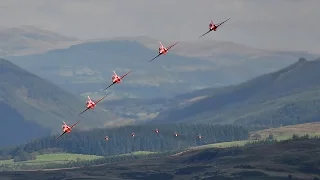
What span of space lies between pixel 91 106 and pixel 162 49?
1811 cm

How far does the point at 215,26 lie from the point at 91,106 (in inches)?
1163

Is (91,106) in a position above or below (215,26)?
below

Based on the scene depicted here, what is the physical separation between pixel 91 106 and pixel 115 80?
7318mm

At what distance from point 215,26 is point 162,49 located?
11.7m

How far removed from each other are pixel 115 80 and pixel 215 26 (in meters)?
23.1

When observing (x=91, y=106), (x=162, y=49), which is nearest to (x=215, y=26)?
(x=162, y=49)

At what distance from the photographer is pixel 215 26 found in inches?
7815

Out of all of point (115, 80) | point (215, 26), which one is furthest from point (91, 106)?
point (215, 26)

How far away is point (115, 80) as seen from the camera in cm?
19362

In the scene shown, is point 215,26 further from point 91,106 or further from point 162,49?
point 91,106

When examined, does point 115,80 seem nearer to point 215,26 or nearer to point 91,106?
point 91,106
